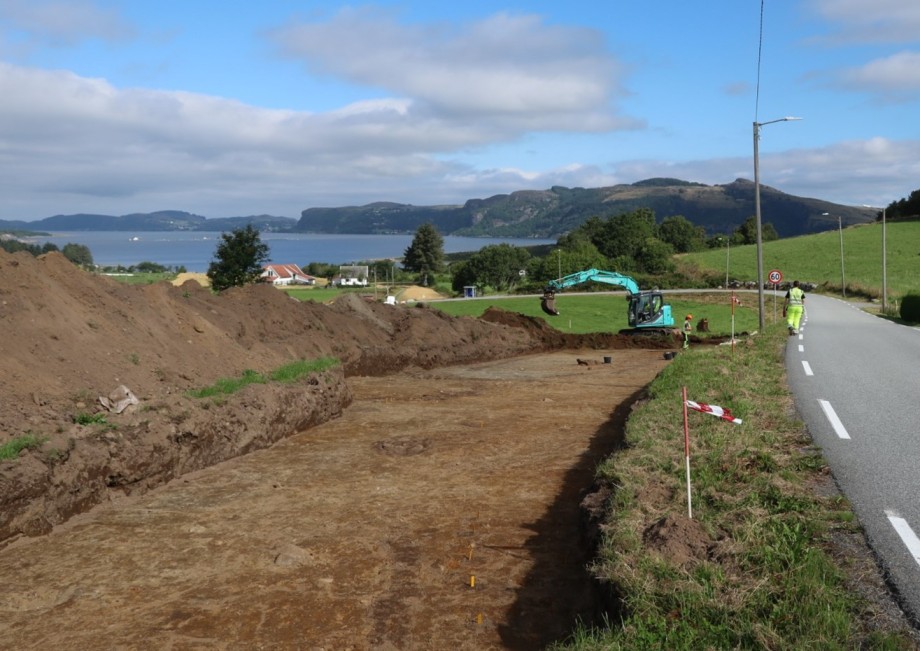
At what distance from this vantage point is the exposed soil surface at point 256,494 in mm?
7383

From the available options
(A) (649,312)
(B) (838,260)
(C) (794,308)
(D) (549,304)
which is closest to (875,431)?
(C) (794,308)

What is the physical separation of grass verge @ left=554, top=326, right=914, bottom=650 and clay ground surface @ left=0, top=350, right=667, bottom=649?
37.9 inches

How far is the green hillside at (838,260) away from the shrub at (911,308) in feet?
82.9

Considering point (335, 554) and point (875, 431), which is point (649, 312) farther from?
point (335, 554)

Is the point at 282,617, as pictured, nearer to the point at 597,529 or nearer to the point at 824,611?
the point at 597,529

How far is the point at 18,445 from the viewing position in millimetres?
10422

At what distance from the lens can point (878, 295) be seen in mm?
62562

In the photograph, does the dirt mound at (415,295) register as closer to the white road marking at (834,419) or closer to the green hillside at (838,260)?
the green hillside at (838,260)

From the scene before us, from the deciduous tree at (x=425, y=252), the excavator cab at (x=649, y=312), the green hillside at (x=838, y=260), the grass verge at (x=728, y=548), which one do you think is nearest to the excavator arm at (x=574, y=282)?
the excavator cab at (x=649, y=312)

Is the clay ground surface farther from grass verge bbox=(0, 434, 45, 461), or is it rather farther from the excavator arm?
the excavator arm

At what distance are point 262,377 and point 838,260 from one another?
8587 centimetres

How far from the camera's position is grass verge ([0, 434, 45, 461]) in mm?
10141

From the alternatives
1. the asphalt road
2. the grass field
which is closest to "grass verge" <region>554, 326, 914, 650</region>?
the asphalt road

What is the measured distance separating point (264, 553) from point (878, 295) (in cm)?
6443
